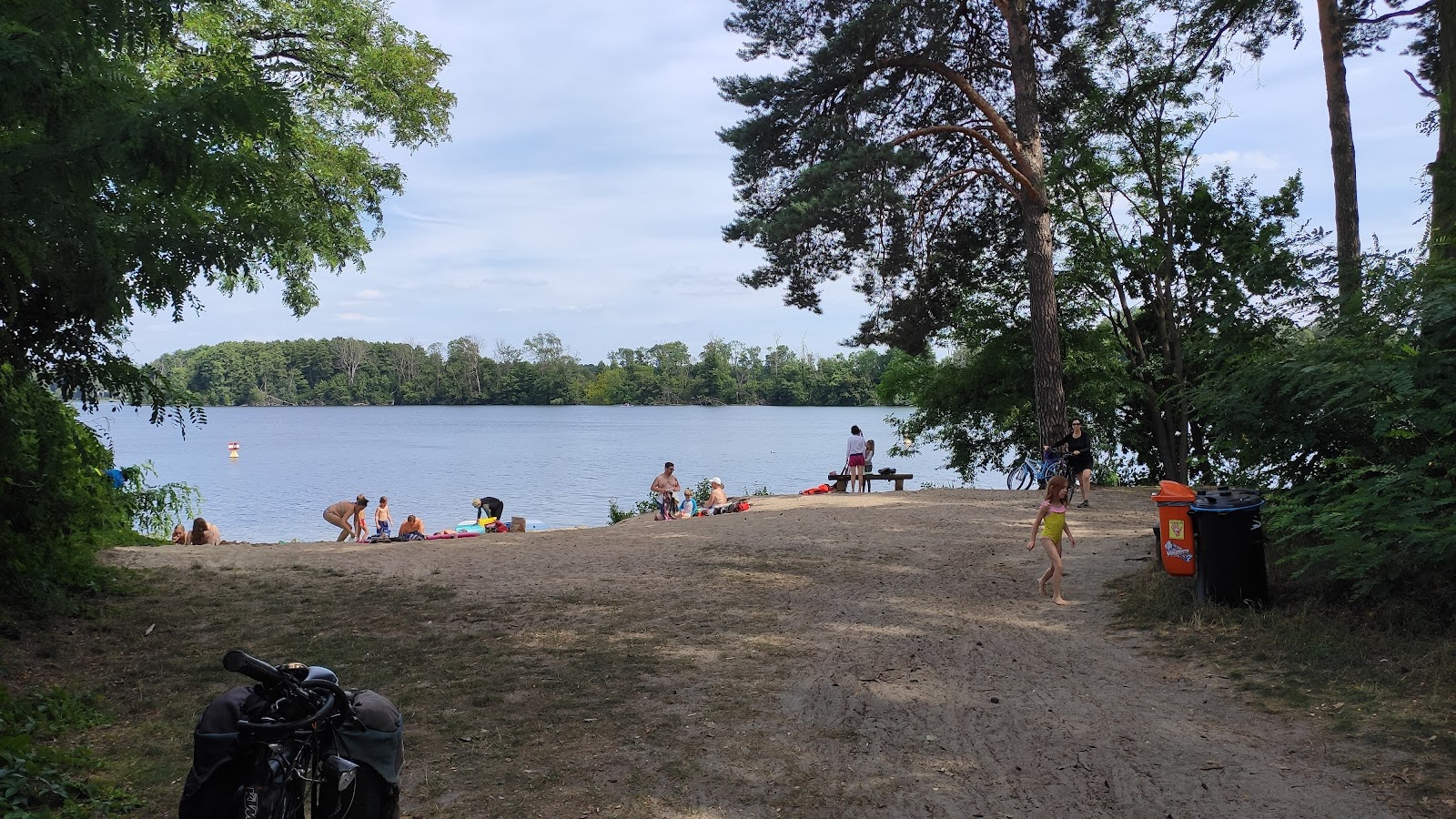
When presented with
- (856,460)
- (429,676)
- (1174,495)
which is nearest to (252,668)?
(429,676)

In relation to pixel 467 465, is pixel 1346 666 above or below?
above

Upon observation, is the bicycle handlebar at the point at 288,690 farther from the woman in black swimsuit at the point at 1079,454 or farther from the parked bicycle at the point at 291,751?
the woman in black swimsuit at the point at 1079,454

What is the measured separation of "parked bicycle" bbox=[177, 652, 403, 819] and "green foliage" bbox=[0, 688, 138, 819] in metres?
1.90

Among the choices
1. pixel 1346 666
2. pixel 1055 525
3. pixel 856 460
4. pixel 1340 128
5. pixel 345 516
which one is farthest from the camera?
pixel 856 460

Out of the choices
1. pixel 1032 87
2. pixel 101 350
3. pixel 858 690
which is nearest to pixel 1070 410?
pixel 1032 87

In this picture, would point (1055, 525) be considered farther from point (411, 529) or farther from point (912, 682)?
point (411, 529)

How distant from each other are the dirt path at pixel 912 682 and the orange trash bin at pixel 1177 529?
69cm

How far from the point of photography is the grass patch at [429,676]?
179 inches

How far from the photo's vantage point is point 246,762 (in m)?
2.52

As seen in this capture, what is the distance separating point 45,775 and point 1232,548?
7.46 metres

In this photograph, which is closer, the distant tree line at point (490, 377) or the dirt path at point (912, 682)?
the dirt path at point (912, 682)

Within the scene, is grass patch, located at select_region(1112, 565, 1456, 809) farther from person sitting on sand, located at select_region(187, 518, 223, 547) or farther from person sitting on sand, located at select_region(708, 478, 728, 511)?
person sitting on sand, located at select_region(187, 518, 223, 547)

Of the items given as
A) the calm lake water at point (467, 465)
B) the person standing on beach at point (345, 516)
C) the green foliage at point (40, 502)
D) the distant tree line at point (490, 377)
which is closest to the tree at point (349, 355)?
the distant tree line at point (490, 377)

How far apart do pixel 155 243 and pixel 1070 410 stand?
18990 millimetres
